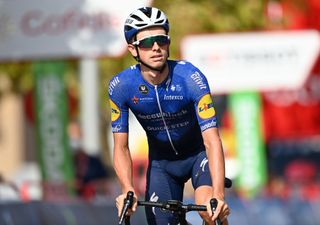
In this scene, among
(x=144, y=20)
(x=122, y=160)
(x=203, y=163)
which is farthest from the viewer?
(x=203, y=163)

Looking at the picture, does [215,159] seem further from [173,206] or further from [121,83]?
[121,83]

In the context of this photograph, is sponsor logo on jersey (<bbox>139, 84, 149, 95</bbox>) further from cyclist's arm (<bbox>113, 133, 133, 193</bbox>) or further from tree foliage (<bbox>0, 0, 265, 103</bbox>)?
tree foliage (<bbox>0, 0, 265, 103</bbox>)

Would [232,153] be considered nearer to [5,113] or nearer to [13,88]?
[13,88]

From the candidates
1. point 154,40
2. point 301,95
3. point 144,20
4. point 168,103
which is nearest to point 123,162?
point 168,103

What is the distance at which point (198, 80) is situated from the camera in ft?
33.4

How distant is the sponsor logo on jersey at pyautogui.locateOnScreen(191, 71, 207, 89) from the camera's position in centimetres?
1016

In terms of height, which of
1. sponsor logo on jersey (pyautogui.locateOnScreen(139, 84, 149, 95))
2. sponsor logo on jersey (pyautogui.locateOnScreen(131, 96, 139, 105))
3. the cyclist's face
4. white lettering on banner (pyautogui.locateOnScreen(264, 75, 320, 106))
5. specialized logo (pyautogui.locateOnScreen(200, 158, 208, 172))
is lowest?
white lettering on banner (pyautogui.locateOnScreen(264, 75, 320, 106))

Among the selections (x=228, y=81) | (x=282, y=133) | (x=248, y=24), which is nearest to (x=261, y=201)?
(x=228, y=81)

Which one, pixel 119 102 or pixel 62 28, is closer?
pixel 119 102

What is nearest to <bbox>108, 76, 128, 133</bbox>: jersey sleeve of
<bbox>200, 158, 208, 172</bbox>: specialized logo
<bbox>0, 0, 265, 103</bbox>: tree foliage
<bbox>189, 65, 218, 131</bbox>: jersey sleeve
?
<bbox>189, 65, 218, 131</bbox>: jersey sleeve

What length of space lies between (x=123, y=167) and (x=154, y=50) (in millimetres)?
946

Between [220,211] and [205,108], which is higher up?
[205,108]

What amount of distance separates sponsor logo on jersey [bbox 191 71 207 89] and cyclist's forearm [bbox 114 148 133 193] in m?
0.78

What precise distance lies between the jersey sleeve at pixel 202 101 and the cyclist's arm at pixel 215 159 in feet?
0.22
